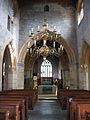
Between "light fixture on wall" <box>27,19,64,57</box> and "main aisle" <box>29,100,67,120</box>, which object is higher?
"light fixture on wall" <box>27,19,64,57</box>

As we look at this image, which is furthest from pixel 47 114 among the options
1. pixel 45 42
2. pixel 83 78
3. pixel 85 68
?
pixel 85 68

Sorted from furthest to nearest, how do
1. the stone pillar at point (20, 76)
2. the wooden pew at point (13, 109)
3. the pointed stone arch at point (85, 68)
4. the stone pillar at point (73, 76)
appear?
the stone pillar at point (20, 76) < the stone pillar at point (73, 76) < the pointed stone arch at point (85, 68) < the wooden pew at point (13, 109)

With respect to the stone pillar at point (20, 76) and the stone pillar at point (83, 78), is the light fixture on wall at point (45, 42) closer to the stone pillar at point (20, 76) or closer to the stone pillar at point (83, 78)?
the stone pillar at point (20, 76)

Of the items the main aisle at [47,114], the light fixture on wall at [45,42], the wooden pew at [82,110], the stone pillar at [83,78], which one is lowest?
the main aisle at [47,114]

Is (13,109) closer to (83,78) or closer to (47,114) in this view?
(47,114)

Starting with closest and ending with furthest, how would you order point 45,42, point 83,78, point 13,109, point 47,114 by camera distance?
1. point 13,109
2. point 47,114
3. point 45,42
4. point 83,78

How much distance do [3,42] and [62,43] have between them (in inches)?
275

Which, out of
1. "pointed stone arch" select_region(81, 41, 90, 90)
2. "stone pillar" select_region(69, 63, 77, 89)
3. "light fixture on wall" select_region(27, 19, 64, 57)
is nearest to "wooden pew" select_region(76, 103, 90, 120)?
"light fixture on wall" select_region(27, 19, 64, 57)

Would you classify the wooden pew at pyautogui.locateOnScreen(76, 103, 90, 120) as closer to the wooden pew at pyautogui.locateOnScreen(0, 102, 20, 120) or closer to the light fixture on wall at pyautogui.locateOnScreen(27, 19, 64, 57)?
the wooden pew at pyautogui.locateOnScreen(0, 102, 20, 120)

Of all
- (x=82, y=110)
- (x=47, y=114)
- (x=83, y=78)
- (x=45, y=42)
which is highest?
(x=45, y=42)

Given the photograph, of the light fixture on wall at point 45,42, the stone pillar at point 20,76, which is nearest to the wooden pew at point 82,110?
the light fixture on wall at point 45,42

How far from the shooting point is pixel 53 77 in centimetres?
3164

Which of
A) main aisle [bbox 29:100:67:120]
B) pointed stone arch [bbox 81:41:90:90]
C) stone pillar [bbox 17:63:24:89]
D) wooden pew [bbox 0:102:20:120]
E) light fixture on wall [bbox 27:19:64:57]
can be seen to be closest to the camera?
wooden pew [bbox 0:102:20:120]

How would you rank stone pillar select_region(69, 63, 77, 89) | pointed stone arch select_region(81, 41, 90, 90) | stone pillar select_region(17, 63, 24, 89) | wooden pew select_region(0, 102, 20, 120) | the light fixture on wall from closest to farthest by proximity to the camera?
wooden pew select_region(0, 102, 20, 120) < the light fixture on wall < pointed stone arch select_region(81, 41, 90, 90) < stone pillar select_region(69, 63, 77, 89) < stone pillar select_region(17, 63, 24, 89)
